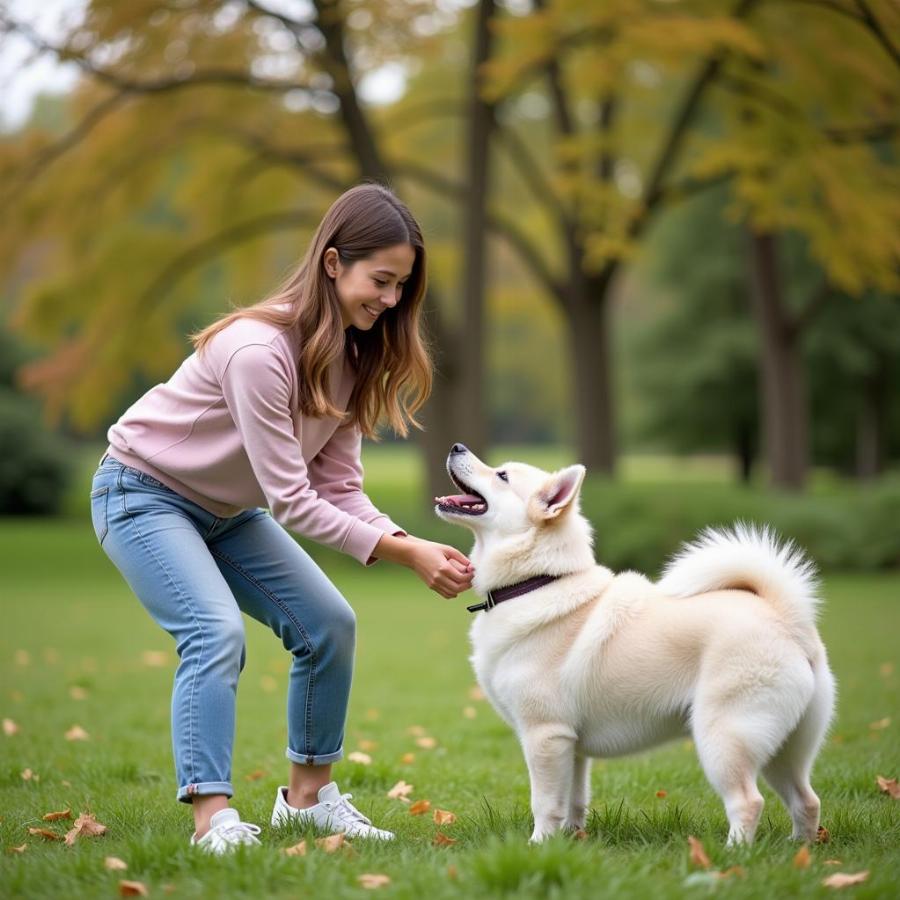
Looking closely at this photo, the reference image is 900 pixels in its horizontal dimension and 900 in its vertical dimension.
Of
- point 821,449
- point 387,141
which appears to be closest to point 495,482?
point 387,141

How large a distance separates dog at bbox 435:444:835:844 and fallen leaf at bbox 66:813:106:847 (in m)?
1.39

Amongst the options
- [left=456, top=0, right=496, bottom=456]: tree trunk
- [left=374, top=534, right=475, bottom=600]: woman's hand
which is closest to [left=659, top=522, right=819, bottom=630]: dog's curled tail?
[left=374, top=534, right=475, bottom=600]: woman's hand

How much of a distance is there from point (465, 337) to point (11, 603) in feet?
23.1

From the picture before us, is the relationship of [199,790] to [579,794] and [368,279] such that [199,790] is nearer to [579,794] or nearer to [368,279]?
[579,794]

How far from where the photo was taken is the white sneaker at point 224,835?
Answer: 331 cm

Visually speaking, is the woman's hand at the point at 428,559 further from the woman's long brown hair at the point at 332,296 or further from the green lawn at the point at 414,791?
the green lawn at the point at 414,791

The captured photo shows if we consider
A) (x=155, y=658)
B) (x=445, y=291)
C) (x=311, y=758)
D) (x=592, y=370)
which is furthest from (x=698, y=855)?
(x=445, y=291)

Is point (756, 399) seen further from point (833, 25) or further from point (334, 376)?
point (334, 376)

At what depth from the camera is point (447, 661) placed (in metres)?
9.16

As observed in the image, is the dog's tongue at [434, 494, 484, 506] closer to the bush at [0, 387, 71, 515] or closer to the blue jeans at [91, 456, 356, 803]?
the blue jeans at [91, 456, 356, 803]

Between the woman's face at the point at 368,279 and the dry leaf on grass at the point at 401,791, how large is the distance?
1.93 m

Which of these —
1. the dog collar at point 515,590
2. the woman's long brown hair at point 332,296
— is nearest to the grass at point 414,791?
the dog collar at point 515,590

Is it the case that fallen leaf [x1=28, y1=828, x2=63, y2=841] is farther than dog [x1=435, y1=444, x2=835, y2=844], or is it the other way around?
fallen leaf [x1=28, y1=828, x2=63, y2=841]

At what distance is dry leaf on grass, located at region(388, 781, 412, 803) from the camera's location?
458 cm
